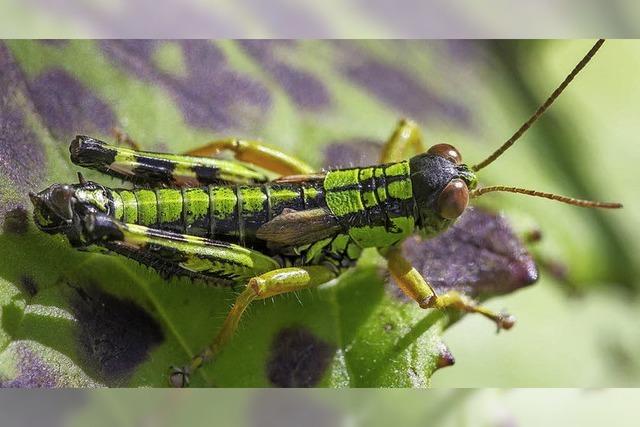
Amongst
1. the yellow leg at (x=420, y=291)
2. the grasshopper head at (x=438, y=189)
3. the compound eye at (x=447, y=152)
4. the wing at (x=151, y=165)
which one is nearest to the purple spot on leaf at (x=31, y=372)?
the wing at (x=151, y=165)

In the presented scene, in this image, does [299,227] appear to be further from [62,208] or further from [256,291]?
[62,208]

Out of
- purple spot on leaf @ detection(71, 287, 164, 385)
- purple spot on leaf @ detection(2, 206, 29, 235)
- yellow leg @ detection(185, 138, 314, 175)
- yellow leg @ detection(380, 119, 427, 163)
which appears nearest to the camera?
purple spot on leaf @ detection(71, 287, 164, 385)

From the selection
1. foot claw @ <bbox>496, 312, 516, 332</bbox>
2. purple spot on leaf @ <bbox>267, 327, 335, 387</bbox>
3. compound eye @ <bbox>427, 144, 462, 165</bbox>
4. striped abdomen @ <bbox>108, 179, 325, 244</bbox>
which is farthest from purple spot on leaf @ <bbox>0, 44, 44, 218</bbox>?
foot claw @ <bbox>496, 312, 516, 332</bbox>

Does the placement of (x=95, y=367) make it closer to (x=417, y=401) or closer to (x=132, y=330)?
(x=132, y=330)

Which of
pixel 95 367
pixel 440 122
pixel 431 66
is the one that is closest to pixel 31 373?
pixel 95 367
